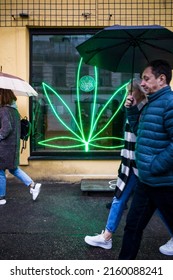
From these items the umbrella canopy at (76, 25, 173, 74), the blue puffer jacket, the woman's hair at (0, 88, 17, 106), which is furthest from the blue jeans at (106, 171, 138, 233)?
the woman's hair at (0, 88, 17, 106)

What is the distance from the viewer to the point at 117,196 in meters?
3.48

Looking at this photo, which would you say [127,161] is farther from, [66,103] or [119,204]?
[66,103]

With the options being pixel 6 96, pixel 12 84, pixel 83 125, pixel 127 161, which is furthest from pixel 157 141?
pixel 83 125

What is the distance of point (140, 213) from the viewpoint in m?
2.79

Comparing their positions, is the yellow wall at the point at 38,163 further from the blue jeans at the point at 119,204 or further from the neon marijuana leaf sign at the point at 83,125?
the blue jeans at the point at 119,204

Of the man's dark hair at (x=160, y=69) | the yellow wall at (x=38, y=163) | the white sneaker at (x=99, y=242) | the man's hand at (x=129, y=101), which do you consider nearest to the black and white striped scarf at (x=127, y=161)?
the man's hand at (x=129, y=101)

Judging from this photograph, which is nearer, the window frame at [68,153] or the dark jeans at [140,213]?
the dark jeans at [140,213]

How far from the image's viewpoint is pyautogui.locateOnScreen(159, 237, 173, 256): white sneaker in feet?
11.4

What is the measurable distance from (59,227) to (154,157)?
195 cm

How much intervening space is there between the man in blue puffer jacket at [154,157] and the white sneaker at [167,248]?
0.77 metres

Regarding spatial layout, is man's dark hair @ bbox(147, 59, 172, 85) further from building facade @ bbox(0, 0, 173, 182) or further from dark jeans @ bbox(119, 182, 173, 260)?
building facade @ bbox(0, 0, 173, 182)

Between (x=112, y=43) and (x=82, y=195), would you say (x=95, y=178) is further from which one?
(x=112, y=43)

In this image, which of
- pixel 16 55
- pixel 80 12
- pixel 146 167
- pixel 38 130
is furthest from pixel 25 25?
pixel 146 167

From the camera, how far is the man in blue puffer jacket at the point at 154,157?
2617mm
